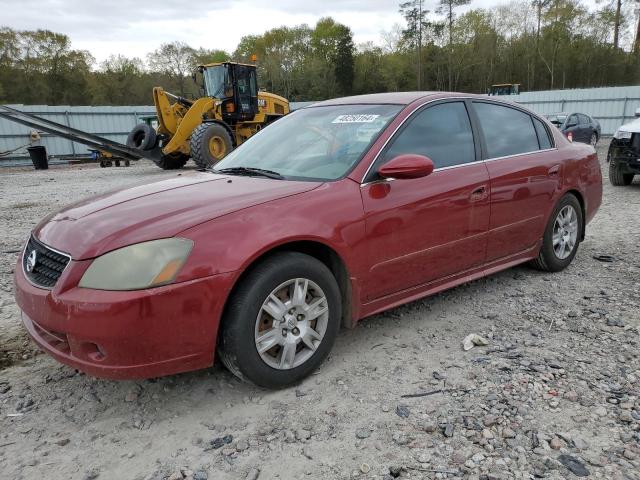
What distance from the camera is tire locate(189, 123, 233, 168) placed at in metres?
12.5

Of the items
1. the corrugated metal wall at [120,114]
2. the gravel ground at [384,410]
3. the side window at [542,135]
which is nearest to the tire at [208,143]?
the gravel ground at [384,410]

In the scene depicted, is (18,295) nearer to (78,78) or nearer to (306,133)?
(306,133)

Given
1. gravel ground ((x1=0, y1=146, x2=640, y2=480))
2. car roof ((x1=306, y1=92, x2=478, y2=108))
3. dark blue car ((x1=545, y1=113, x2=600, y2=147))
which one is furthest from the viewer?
dark blue car ((x1=545, y1=113, x2=600, y2=147))

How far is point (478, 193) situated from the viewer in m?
3.57

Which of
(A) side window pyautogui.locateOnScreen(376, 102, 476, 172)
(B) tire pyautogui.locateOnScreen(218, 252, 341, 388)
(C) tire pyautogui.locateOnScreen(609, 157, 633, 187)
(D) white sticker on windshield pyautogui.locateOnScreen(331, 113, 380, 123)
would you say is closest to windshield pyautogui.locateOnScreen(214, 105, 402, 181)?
(D) white sticker on windshield pyautogui.locateOnScreen(331, 113, 380, 123)

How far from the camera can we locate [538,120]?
4.44 metres

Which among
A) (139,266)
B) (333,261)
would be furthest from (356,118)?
(139,266)

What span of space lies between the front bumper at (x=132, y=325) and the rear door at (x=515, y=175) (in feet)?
7.68

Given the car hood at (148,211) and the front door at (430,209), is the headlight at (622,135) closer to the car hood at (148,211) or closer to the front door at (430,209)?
the front door at (430,209)

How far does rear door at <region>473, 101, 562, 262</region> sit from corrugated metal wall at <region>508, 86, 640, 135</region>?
65.9ft

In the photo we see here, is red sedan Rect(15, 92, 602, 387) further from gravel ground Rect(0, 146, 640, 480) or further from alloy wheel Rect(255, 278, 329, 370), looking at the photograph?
gravel ground Rect(0, 146, 640, 480)

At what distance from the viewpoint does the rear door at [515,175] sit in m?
3.79

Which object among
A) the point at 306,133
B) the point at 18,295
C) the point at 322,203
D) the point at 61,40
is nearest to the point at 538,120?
the point at 306,133

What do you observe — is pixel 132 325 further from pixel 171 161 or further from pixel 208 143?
pixel 171 161
